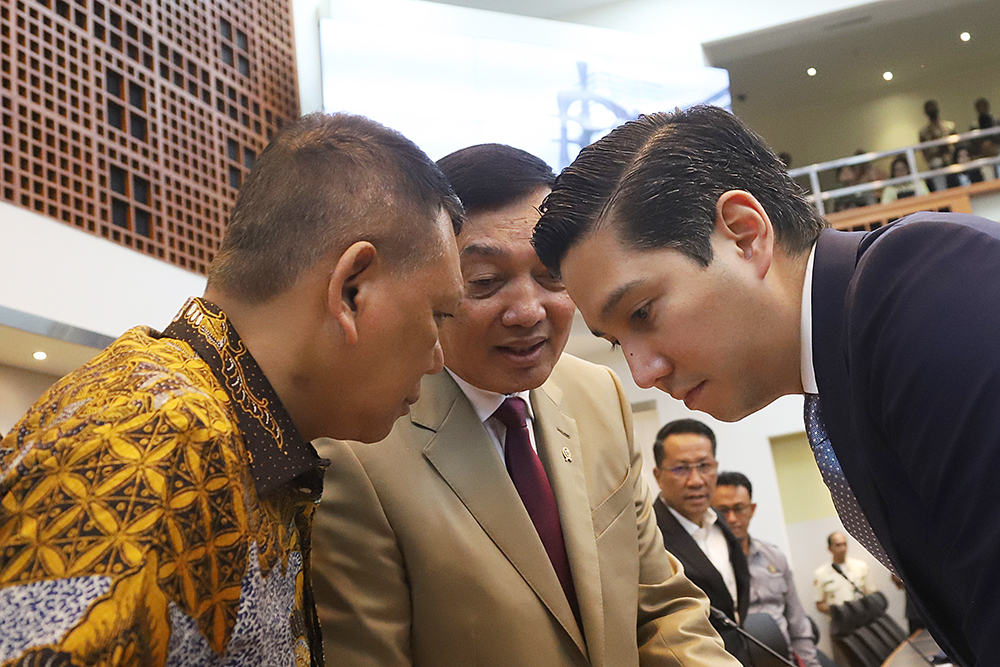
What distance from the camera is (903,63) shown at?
15641mm

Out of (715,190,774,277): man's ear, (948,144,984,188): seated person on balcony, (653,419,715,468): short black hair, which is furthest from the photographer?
(948,144,984,188): seated person on balcony

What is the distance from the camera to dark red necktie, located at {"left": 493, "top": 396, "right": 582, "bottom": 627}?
1.92 metres

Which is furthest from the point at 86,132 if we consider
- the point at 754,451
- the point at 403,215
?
the point at 754,451

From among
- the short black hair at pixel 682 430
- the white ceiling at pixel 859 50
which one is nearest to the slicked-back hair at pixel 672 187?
the short black hair at pixel 682 430

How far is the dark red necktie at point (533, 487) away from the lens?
1.92 m

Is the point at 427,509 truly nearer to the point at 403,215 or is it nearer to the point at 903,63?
the point at 403,215

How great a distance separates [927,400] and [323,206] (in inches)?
32.9

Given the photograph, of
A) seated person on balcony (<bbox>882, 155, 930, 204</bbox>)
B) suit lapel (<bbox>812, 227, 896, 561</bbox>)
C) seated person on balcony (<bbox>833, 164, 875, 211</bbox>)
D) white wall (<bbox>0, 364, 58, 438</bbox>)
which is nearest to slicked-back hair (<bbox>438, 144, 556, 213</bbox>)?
suit lapel (<bbox>812, 227, 896, 561</bbox>)

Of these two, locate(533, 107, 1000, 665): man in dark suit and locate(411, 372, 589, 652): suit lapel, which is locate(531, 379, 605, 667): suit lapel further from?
locate(533, 107, 1000, 665): man in dark suit

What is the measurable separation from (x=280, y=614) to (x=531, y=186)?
1113 mm

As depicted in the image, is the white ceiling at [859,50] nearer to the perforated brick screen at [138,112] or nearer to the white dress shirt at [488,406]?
the perforated brick screen at [138,112]

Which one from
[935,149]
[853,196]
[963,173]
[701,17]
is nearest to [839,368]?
[701,17]

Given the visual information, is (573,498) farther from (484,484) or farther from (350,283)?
(350,283)

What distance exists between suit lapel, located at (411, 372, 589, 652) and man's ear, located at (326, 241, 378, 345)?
1.84 ft
